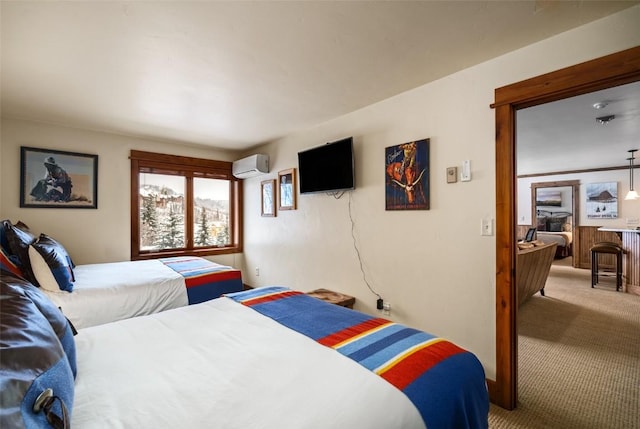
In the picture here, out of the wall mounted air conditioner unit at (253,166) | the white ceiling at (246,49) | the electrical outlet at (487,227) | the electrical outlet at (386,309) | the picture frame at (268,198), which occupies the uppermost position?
the white ceiling at (246,49)

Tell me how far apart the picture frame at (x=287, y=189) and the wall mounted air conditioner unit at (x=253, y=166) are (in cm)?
32

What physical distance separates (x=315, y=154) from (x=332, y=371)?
2636 mm

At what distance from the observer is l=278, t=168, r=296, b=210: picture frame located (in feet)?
12.6

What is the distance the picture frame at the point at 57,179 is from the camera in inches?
127

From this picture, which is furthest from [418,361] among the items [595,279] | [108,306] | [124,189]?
[595,279]

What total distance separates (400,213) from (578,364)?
2.00 m

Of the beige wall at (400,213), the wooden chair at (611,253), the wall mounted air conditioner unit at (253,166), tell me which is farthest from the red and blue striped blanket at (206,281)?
the wooden chair at (611,253)

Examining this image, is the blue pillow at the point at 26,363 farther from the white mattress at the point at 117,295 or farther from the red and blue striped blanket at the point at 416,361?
the white mattress at the point at 117,295

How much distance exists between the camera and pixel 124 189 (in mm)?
3822

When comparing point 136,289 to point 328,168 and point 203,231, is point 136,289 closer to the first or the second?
point 328,168

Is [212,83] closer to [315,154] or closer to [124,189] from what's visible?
[315,154]

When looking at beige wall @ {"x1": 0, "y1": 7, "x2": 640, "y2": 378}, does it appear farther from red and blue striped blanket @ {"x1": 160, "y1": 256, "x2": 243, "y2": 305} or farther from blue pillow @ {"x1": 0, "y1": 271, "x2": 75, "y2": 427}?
blue pillow @ {"x1": 0, "y1": 271, "x2": 75, "y2": 427}

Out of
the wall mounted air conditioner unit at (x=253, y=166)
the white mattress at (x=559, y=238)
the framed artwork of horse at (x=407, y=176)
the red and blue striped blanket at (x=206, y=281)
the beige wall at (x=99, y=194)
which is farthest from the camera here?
the white mattress at (x=559, y=238)

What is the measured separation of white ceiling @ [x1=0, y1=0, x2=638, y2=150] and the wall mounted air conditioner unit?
125 cm
